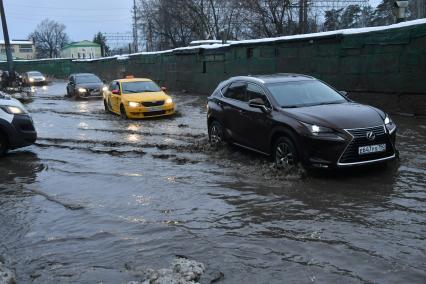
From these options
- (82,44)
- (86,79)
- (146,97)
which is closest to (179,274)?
(146,97)

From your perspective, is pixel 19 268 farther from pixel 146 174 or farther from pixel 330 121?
pixel 330 121

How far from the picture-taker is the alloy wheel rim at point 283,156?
7.80 m

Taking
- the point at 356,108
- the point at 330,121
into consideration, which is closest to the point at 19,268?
the point at 330,121

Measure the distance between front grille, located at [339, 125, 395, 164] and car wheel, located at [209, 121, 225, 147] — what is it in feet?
11.0

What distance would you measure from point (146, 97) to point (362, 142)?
10.4 metres

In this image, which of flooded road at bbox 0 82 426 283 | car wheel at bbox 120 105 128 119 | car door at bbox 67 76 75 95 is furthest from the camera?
car door at bbox 67 76 75 95

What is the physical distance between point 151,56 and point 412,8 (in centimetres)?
2066

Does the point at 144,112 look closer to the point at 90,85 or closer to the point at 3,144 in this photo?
the point at 3,144

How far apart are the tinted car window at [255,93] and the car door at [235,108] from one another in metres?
0.14

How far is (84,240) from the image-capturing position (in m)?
5.55

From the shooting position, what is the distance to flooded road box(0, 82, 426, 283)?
4.67 m

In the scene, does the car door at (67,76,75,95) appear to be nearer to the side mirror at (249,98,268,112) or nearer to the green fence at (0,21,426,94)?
the green fence at (0,21,426,94)

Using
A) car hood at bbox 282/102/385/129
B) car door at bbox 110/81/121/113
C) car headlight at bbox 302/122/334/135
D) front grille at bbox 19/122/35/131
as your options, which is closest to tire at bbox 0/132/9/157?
front grille at bbox 19/122/35/131

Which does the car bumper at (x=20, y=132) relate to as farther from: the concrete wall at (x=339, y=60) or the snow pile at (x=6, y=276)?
the concrete wall at (x=339, y=60)
